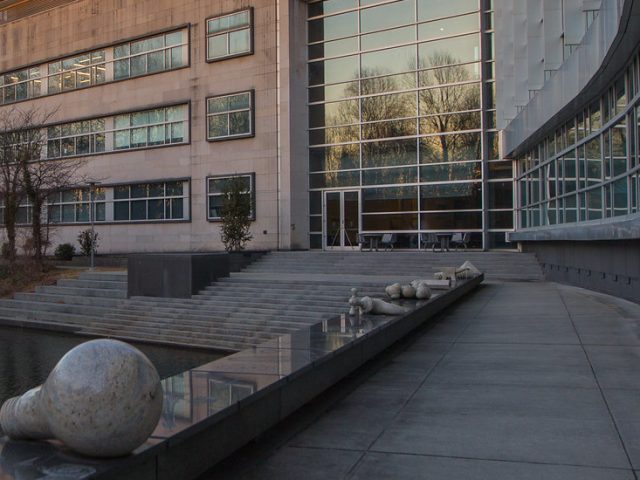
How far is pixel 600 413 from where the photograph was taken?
18.7 ft

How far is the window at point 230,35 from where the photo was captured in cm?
3216

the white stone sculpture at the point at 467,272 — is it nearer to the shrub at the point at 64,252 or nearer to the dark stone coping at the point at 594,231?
the dark stone coping at the point at 594,231

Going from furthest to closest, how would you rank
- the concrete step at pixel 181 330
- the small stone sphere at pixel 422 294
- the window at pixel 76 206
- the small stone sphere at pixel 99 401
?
the window at pixel 76 206 → the concrete step at pixel 181 330 → the small stone sphere at pixel 422 294 → the small stone sphere at pixel 99 401

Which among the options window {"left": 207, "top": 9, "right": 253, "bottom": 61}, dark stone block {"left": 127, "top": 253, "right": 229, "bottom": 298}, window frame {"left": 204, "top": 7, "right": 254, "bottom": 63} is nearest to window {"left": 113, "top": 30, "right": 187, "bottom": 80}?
window frame {"left": 204, "top": 7, "right": 254, "bottom": 63}

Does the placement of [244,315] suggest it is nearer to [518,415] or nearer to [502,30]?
[518,415]

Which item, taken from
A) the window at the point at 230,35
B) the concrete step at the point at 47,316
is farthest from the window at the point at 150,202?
the concrete step at the point at 47,316

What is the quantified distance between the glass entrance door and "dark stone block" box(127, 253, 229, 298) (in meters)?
10.8

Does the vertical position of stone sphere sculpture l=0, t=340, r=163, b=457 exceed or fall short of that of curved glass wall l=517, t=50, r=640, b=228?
it falls short

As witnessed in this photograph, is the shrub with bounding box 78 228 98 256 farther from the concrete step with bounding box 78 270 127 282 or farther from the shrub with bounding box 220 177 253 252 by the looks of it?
the shrub with bounding box 220 177 253 252

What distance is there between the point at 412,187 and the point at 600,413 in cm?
2533

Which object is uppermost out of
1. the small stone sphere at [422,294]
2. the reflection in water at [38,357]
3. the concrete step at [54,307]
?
the small stone sphere at [422,294]

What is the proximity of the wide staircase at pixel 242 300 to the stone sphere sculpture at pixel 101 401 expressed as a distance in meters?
12.8

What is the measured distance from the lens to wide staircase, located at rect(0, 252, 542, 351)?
691 inches

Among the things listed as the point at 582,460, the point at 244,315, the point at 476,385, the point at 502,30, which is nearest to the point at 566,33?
the point at 502,30
